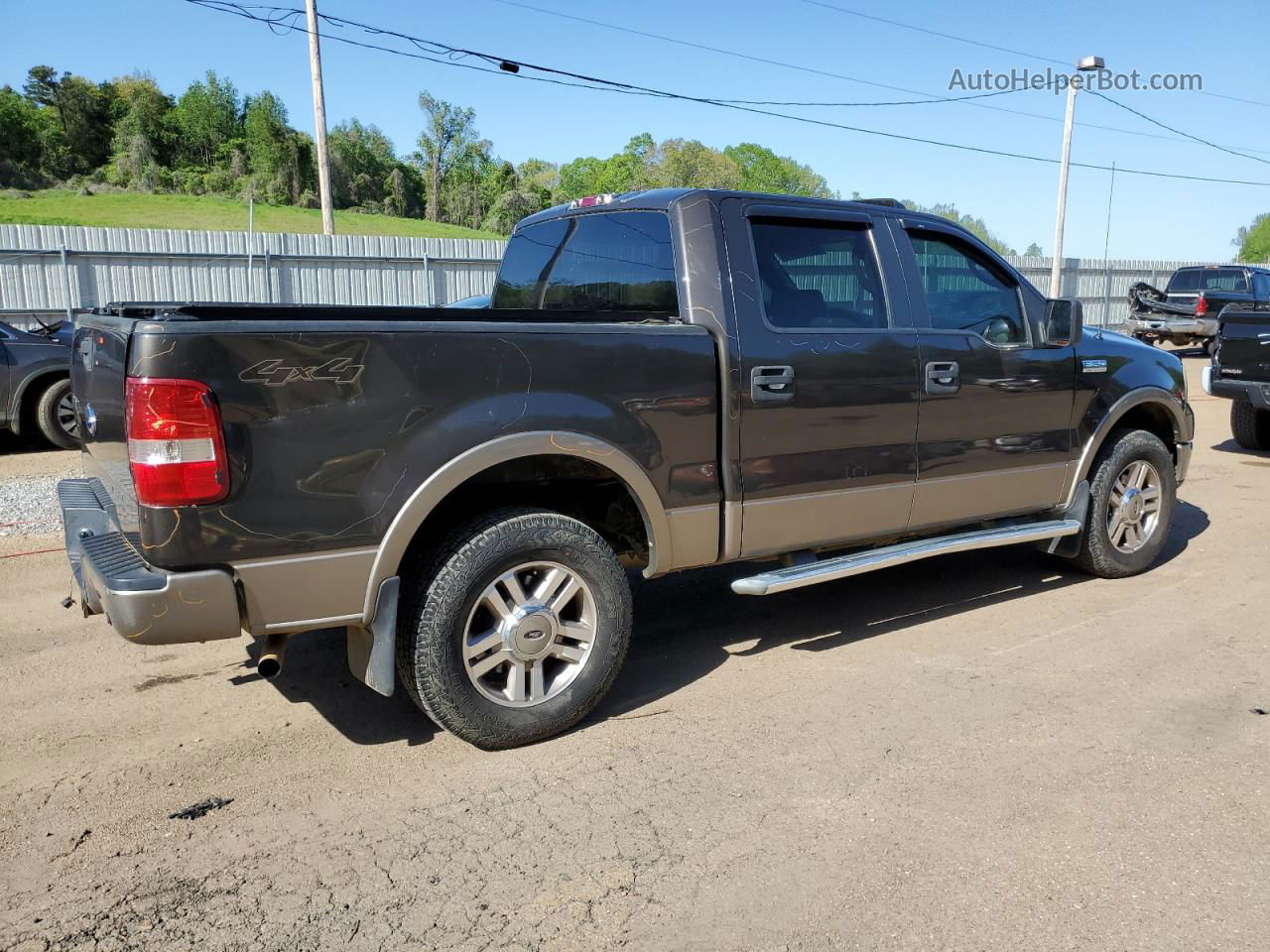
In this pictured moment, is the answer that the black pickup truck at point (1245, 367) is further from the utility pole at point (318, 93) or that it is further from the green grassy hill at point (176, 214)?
the green grassy hill at point (176, 214)

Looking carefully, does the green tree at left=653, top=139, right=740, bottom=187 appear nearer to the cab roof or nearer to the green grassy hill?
the green grassy hill

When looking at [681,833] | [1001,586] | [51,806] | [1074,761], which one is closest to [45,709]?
[51,806]

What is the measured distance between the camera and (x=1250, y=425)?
10188mm

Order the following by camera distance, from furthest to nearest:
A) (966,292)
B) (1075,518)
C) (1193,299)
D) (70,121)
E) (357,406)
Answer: (70,121) < (1193,299) < (1075,518) < (966,292) < (357,406)

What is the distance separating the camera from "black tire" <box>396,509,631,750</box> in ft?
11.1

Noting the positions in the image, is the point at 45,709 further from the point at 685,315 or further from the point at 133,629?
the point at 685,315

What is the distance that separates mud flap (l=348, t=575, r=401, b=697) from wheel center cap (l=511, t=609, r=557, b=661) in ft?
1.41

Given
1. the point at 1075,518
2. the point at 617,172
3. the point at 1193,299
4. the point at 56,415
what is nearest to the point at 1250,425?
the point at 1075,518

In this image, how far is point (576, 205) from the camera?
192 inches

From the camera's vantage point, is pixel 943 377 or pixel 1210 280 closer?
pixel 943 377

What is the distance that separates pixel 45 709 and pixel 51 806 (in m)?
0.87

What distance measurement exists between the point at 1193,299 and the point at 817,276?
21.1m

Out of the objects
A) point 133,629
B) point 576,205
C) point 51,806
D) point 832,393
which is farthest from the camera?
point 576,205

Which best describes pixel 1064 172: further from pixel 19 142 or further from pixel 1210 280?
pixel 19 142
